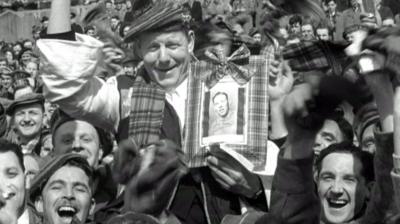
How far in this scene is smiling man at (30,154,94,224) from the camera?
243 inches

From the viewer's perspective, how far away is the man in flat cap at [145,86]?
5.84 metres

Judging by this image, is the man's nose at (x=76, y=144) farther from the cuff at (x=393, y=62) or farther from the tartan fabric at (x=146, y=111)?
the cuff at (x=393, y=62)

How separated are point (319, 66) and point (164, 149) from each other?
0.81 meters

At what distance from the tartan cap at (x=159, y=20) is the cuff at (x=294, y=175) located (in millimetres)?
1763

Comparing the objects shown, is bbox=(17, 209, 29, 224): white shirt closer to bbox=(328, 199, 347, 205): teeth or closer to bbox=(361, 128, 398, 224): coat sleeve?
bbox=(328, 199, 347, 205): teeth

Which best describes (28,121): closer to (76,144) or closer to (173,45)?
(76,144)

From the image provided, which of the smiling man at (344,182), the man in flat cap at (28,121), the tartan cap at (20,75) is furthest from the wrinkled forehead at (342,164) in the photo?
the tartan cap at (20,75)

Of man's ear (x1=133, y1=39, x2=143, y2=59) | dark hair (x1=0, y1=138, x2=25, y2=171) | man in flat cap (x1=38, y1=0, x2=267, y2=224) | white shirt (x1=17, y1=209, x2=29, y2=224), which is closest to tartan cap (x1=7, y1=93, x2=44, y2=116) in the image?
dark hair (x1=0, y1=138, x2=25, y2=171)

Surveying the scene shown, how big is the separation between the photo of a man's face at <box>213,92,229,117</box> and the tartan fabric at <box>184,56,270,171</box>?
9 centimetres

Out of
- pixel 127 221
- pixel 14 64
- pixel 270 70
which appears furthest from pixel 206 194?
pixel 14 64

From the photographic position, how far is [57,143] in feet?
23.0

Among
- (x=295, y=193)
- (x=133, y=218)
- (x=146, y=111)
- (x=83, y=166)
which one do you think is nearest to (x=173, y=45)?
(x=146, y=111)

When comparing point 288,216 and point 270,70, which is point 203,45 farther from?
point 288,216

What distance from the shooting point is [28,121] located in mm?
8516
